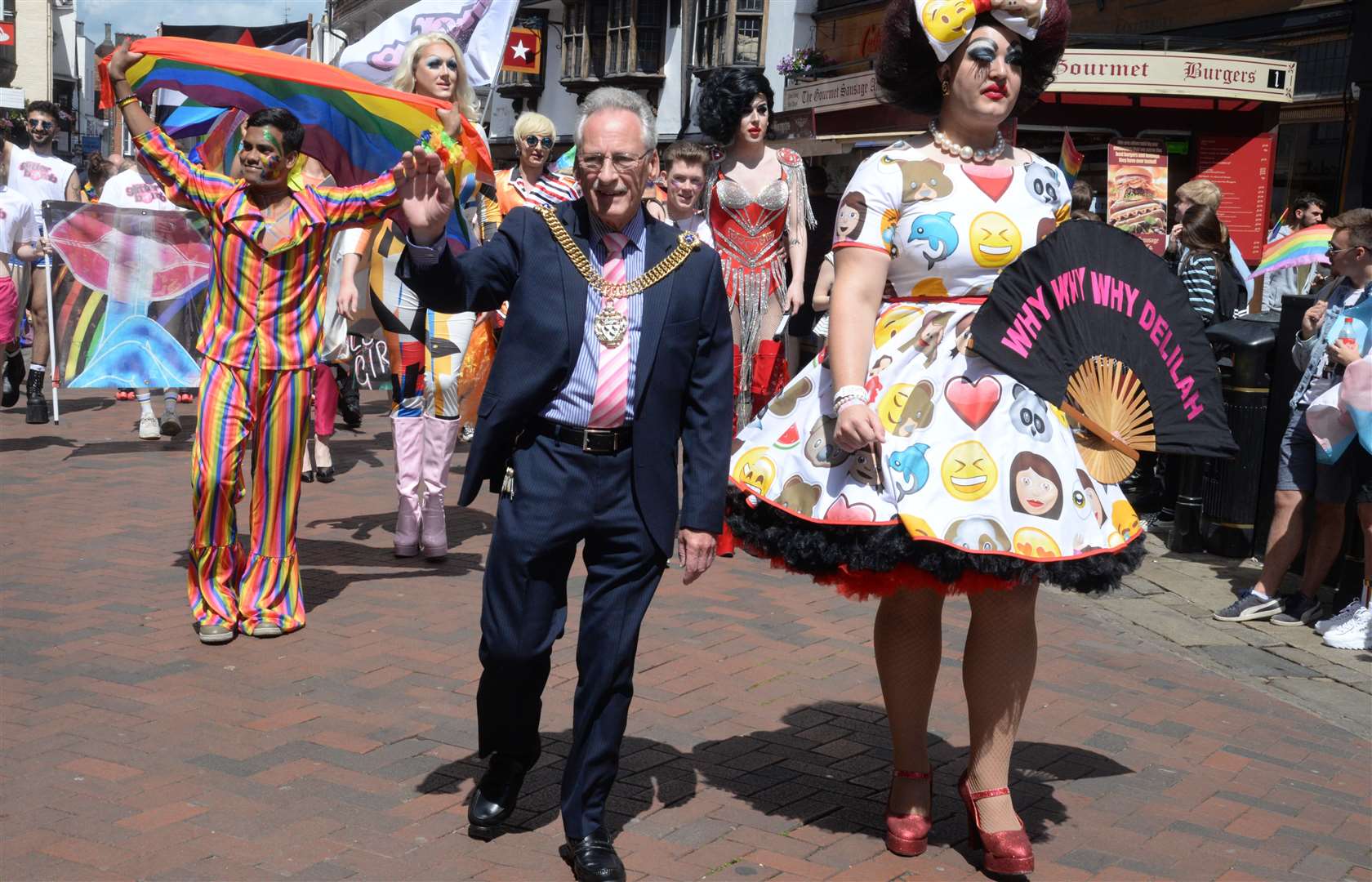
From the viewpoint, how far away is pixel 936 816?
4336 millimetres

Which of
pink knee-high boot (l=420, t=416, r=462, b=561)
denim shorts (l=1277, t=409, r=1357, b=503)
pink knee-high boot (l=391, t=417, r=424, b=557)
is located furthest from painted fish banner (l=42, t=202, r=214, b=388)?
denim shorts (l=1277, t=409, r=1357, b=503)

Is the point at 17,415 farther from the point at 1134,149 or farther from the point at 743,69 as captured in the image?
the point at 1134,149

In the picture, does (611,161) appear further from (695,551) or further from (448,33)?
(448,33)

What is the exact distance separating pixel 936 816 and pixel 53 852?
8.00 feet

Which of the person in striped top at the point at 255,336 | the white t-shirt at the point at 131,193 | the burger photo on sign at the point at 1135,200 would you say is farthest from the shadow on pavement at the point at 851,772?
the white t-shirt at the point at 131,193

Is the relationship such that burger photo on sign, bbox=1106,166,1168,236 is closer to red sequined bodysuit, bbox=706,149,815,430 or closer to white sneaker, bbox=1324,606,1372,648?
red sequined bodysuit, bbox=706,149,815,430

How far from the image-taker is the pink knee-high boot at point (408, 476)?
23.6ft

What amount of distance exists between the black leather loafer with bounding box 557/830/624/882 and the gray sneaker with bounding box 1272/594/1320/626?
437 cm

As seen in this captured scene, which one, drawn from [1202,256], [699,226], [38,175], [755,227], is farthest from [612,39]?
[755,227]

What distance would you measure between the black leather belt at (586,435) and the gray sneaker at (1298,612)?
4.43m

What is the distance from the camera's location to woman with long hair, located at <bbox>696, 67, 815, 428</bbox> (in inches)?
294

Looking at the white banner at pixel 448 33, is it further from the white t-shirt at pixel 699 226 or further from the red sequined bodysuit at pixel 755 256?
the red sequined bodysuit at pixel 755 256

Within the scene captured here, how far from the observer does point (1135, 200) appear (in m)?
12.3

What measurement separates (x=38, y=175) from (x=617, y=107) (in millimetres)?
11249
